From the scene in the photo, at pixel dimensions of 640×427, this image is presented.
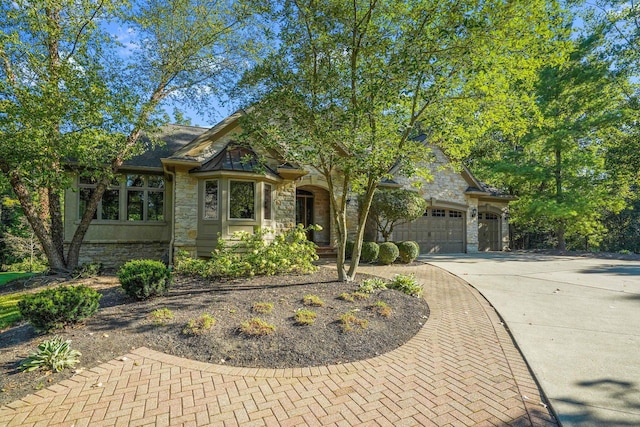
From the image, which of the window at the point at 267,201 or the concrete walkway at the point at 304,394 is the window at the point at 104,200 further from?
the concrete walkway at the point at 304,394

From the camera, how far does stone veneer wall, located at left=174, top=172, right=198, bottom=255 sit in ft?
35.3

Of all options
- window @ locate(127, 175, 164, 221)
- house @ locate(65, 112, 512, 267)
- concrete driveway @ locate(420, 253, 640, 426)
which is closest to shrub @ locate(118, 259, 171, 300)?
house @ locate(65, 112, 512, 267)

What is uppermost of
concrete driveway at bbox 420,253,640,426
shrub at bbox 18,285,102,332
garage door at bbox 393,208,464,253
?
garage door at bbox 393,208,464,253

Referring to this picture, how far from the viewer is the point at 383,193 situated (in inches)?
503

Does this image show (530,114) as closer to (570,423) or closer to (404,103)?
(404,103)

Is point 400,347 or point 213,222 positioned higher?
point 213,222

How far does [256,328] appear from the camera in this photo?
4613mm

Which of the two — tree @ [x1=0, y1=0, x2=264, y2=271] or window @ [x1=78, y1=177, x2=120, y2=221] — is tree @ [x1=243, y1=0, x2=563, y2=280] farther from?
window @ [x1=78, y1=177, x2=120, y2=221]

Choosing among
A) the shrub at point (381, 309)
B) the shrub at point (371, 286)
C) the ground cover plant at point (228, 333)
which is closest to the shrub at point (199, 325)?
the ground cover plant at point (228, 333)

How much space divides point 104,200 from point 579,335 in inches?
562

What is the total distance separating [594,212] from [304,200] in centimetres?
1557

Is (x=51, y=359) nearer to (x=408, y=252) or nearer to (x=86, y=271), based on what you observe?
(x=86, y=271)

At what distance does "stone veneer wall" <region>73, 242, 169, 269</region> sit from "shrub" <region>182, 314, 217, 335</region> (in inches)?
314

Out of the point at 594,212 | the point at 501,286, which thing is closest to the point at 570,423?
the point at 501,286
